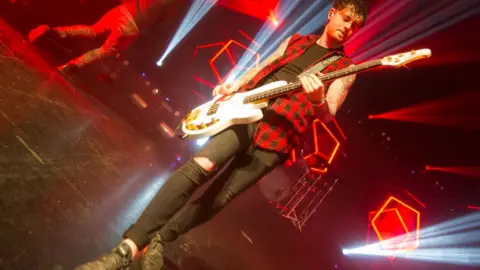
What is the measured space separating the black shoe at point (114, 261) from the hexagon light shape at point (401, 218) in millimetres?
6504

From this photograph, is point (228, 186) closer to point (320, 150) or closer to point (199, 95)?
point (199, 95)

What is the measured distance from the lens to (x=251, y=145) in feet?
6.09

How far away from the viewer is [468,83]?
19.2 ft

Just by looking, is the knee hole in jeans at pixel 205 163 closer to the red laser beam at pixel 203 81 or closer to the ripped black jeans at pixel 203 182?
the ripped black jeans at pixel 203 182

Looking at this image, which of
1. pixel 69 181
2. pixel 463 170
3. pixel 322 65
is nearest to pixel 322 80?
pixel 322 65

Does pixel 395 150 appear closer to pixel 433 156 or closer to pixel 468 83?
pixel 433 156

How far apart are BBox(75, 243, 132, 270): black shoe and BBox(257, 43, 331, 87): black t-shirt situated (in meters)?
1.43

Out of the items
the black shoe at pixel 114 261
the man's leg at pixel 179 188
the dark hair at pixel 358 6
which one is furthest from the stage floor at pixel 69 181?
the dark hair at pixel 358 6

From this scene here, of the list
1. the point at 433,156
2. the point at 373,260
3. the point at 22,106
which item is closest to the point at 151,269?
the point at 22,106

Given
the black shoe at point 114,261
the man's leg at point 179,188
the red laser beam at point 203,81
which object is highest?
the red laser beam at point 203,81

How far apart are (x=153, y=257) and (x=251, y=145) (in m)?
0.91

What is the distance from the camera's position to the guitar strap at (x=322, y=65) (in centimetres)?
193

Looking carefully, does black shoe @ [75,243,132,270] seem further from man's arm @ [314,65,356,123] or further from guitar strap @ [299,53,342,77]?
guitar strap @ [299,53,342,77]

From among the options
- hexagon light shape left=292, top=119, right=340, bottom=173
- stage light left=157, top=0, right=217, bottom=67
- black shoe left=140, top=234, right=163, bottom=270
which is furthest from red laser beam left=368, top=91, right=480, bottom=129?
black shoe left=140, top=234, right=163, bottom=270
